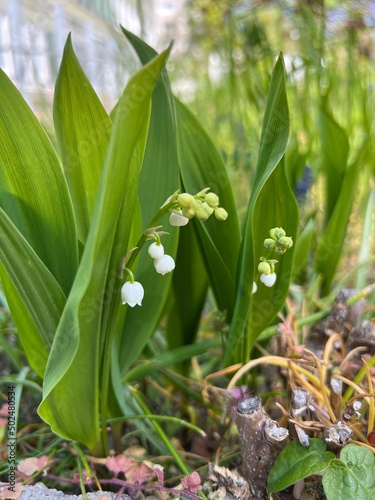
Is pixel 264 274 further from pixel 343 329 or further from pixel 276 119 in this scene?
pixel 343 329

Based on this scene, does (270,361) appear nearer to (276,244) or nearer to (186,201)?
(276,244)

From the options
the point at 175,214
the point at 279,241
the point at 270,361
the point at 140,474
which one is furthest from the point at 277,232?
the point at 140,474

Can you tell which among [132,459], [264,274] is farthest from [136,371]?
[264,274]

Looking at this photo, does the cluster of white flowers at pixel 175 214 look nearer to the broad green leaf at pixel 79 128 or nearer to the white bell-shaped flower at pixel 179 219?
the white bell-shaped flower at pixel 179 219

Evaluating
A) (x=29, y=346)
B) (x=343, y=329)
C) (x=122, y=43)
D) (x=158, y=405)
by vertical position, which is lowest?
(x=158, y=405)

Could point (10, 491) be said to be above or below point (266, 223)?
below

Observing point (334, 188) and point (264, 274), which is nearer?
Answer: point (264, 274)

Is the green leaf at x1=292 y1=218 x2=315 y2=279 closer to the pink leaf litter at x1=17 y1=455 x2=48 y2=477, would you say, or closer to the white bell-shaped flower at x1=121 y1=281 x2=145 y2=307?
the white bell-shaped flower at x1=121 y1=281 x2=145 y2=307
